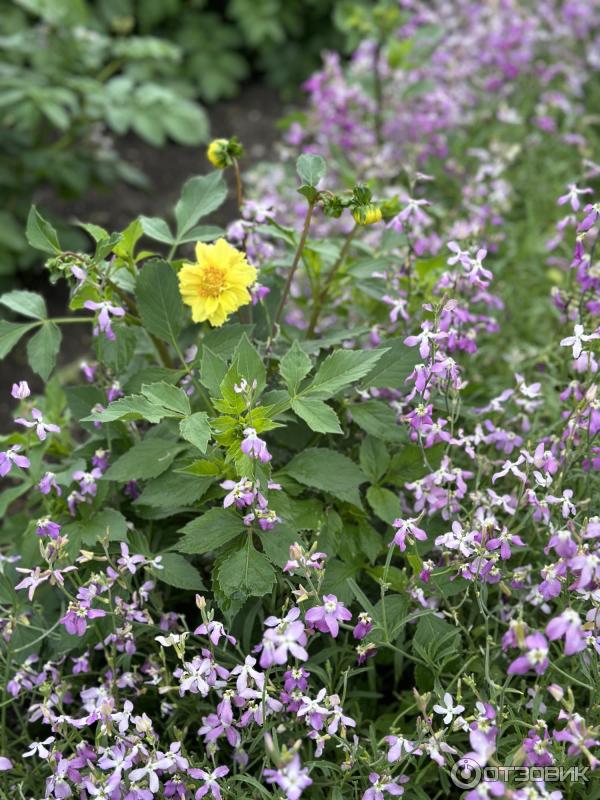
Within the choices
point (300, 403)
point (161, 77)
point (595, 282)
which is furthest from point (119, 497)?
point (161, 77)

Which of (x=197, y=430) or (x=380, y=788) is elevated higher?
(x=197, y=430)

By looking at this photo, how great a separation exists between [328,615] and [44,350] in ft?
2.51

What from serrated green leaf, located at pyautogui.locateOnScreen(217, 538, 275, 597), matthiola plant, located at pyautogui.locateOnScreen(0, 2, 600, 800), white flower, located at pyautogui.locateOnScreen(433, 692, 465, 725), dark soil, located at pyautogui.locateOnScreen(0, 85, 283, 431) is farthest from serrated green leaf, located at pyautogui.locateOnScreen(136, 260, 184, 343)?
dark soil, located at pyautogui.locateOnScreen(0, 85, 283, 431)

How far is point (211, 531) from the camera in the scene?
4.81ft

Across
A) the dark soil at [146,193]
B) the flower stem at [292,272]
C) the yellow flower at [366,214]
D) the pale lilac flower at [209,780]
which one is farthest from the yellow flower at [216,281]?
the dark soil at [146,193]

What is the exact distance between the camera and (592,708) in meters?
1.35

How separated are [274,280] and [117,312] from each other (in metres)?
0.46

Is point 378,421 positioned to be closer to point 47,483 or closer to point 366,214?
point 366,214

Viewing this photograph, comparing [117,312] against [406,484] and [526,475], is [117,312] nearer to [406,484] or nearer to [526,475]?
[406,484]

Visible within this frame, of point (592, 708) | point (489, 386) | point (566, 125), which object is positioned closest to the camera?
point (592, 708)

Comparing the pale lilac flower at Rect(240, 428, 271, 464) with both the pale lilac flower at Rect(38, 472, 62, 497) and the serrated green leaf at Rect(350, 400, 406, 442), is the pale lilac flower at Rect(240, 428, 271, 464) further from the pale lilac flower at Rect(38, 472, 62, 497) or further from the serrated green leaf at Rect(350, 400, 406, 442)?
the pale lilac flower at Rect(38, 472, 62, 497)

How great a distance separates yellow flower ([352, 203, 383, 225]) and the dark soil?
1.71 m

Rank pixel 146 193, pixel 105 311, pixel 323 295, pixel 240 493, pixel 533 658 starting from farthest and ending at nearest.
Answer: pixel 146 193 < pixel 323 295 < pixel 105 311 < pixel 240 493 < pixel 533 658

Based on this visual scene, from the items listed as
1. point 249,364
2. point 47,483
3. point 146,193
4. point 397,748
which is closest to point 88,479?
point 47,483
